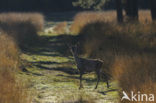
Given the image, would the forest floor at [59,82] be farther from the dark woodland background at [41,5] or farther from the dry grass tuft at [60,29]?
the dark woodland background at [41,5]

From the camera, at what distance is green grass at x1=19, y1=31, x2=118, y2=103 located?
7.95 metres

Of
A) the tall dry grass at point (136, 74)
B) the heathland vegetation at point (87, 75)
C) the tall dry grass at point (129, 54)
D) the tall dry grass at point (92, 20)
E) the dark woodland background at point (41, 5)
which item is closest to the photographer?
the tall dry grass at point (136, 74)

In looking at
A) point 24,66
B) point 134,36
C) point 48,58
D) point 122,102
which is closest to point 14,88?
point 122,102

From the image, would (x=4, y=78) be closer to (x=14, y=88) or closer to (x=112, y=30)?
(x=14, y=88)

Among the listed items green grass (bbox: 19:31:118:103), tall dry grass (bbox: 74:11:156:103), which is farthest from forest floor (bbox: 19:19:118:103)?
tall dry grass (bbox: 74:11:156:103)

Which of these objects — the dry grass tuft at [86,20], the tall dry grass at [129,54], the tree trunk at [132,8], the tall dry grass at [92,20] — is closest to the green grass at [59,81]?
the tall dry grass at [129,54]

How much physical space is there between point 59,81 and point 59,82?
14 centimetres

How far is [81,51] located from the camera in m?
15.3

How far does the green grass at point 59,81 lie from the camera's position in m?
7.95

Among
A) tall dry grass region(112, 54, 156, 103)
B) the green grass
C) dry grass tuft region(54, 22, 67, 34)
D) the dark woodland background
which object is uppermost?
the dark woodland background

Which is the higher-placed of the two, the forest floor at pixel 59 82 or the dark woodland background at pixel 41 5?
the dark woodland background at pixel 41 5

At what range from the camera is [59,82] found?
9742 mm

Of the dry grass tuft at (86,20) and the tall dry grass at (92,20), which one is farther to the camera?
the dry grass tuft at (86,20)

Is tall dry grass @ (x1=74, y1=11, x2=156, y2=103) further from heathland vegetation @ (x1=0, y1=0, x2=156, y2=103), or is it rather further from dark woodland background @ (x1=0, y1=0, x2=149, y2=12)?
dark woodland background @ (x1=0, y1=0, x2=149, y2=12)
